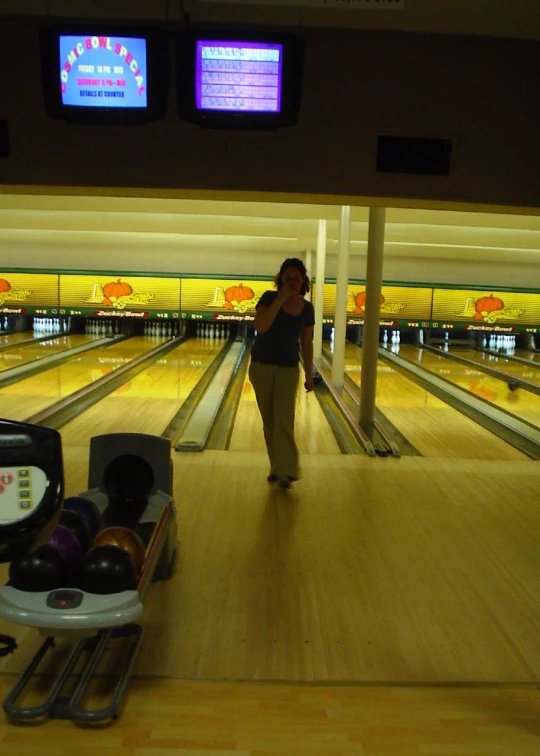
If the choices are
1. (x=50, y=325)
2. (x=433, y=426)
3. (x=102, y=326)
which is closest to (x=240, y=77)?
(x=433, y=426)

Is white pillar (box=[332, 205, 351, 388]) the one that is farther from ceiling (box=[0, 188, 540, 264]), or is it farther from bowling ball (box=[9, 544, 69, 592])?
bowling ball (box=[9, 544, 69, 592])

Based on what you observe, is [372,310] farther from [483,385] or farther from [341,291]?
[483,385]

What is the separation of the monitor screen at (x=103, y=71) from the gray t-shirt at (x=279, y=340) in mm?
1090

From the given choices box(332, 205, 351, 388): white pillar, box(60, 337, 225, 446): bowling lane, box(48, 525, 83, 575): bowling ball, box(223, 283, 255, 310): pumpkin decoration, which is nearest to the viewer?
box(48, 525, 83, 575): bowling ball

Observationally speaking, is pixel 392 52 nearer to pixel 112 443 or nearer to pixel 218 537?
pixel 112 443

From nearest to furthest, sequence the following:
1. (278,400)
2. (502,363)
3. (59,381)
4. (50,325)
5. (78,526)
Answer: (78,526), (278,400), (59,381), (502,363), (50,325)

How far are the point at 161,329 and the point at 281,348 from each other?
1010 centimetres

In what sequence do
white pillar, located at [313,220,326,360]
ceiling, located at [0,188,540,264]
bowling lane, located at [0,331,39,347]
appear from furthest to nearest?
1. bowling lane, located at [0,331,39,347]
2. white pillar, located at [313,220,326,360]
3. ceiling, located at [0,188,540,264]

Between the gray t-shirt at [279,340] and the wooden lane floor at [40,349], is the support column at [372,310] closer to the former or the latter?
the gray t-shirt at [279,340]

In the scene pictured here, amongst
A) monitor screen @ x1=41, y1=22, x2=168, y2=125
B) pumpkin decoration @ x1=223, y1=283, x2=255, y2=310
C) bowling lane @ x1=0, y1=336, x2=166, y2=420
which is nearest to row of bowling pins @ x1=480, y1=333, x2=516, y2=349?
pumpkin decoration @ x1=223, y1=283, x2=255, y2=310

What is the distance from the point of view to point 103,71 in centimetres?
249

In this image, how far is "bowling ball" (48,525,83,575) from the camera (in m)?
1.63

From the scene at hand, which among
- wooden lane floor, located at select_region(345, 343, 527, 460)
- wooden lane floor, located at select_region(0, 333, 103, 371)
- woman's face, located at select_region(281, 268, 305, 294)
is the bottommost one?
wooden lane floor, located at select_region(345, 343, 527, 460)

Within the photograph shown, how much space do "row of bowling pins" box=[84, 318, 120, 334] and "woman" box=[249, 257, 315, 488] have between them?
10083 mm
